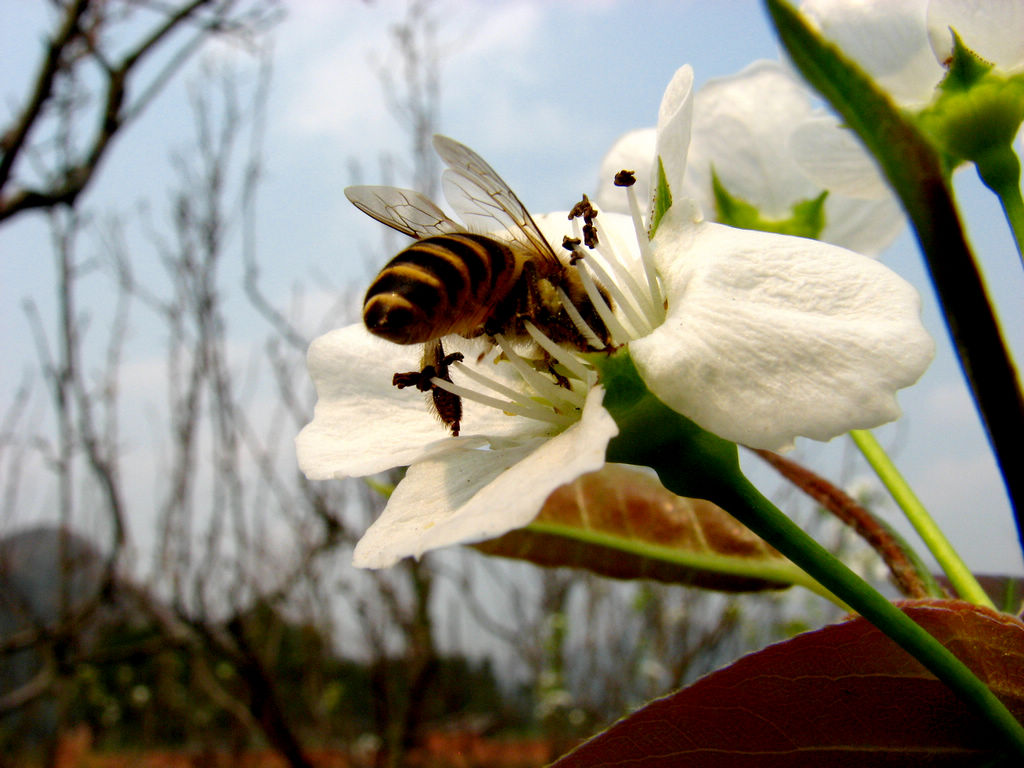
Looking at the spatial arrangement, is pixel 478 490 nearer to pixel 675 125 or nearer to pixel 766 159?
pixel 675 125

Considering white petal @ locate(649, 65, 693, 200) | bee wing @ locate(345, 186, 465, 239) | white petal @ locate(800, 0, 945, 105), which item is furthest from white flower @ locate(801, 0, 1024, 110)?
bee wing @ locate(345, 186, 465, 239)

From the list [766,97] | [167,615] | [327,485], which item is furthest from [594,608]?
[766,97]

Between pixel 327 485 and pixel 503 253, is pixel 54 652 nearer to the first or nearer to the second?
pixel 327 485

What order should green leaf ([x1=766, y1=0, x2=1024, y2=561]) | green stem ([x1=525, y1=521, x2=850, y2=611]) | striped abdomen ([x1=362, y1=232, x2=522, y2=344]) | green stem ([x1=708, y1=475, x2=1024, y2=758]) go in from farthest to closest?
green stem ([x1=525, y1=521, x2=850, y2=611])
striped abdomen ([x1=362, y1=232, x2=522, y2=344])
green stem ([x1=708, y1=475, x2=1024, y2=758])
green leaf ([x1=766, y1=0, x2=1024, y2=561])

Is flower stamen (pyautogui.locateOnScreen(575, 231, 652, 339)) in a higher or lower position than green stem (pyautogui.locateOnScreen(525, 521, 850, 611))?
higher

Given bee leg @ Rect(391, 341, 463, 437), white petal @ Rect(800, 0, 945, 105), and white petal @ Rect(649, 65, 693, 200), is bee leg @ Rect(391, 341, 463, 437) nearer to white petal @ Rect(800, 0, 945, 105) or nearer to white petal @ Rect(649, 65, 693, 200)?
white petal @ Rect(649, 65, 693, 200)

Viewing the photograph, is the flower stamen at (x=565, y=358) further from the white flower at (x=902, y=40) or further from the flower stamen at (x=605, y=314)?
the white flower at (x=902, y=40)

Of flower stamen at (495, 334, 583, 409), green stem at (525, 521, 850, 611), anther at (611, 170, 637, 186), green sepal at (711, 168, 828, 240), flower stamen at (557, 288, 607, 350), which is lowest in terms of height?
green stem at (525, 521, 850, 611)

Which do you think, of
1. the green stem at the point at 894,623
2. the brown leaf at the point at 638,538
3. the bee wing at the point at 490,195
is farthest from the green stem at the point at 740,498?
the brown leaf at the point at 638,538
